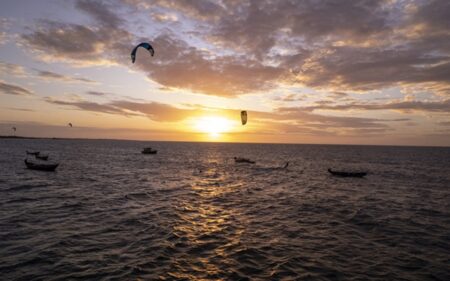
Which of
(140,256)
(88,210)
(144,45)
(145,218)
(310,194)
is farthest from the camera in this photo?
(310,194)

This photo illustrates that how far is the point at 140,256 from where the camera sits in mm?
16578

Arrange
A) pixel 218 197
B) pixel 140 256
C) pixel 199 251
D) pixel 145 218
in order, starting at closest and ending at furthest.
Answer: pixel 140 256
pixel 199 251
pixel 145 218
pixel 218 197

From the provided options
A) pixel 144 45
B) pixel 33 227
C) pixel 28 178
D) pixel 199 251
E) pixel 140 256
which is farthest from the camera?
pixel 28 178

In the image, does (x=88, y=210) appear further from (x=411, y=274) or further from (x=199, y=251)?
(x=411, y=274)

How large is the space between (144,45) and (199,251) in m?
22.6

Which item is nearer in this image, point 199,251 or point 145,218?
point 199,251

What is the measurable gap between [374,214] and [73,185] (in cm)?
3849

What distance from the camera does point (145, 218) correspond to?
2512 cm

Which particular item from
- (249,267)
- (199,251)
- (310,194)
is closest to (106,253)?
(199,251)

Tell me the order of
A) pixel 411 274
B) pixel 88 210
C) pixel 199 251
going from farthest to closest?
1. pixel 88 210
2. pixel 199 251
3. pixel 411 274

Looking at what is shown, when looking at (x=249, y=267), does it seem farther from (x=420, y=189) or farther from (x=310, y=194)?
(x=420, y=189)

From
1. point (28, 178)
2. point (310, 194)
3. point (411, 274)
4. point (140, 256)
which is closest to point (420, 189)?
point (310, 194)

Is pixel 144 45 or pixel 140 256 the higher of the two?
pixel 144 45

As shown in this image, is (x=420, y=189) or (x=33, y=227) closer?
(x=33, y=227)
